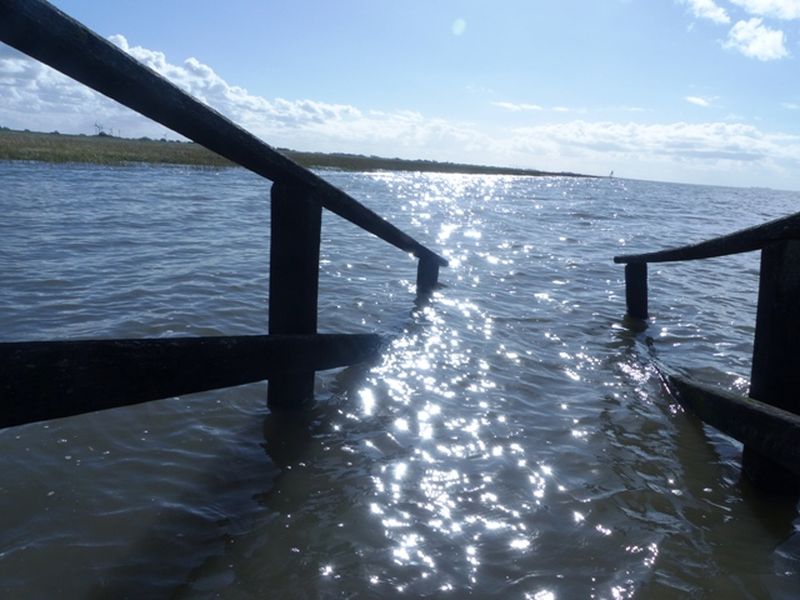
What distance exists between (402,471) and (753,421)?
2.18m

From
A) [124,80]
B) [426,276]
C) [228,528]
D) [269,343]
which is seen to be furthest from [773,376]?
[426,276]

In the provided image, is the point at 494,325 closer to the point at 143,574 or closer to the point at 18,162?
the point at 143,574

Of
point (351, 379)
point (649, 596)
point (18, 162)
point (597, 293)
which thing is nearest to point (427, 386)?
point (351, 379)

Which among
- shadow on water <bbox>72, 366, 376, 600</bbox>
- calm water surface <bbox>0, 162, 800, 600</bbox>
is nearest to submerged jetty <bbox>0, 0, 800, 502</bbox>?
calm water surface <bbox>0, 162, 800, 600</bbox>

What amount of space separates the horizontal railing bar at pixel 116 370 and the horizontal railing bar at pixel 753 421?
Result: 9.58 ft

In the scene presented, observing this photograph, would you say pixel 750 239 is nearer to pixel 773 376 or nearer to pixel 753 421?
pixel 773 376

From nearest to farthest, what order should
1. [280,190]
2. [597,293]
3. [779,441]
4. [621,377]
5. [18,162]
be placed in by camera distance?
[779,441] → [280,190] → [621,377] → [597,293] → [18,162]

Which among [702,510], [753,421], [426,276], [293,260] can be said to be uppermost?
[293,260]

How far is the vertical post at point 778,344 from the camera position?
139 inches

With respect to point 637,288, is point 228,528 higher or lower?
lower

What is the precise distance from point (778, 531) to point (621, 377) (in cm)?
264

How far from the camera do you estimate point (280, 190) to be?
420 centimetres

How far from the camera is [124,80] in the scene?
109 inches

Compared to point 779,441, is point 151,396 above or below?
above
